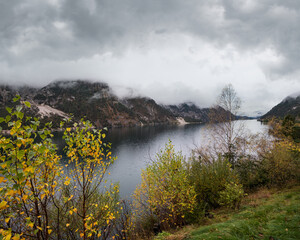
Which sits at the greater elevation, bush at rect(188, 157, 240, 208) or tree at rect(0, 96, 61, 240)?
tree at rect(0, 96, 61, 240)

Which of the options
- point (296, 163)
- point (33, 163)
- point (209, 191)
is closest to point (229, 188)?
point (209, 191)

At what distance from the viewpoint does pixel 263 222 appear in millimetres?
11148

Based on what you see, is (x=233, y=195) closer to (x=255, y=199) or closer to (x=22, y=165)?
(x=255, y=199)

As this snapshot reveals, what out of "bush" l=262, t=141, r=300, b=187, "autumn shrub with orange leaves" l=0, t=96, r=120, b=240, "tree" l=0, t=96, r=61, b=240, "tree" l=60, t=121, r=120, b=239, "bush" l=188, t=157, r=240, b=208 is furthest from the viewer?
"bush" l=262, t=141, r=300, b=187

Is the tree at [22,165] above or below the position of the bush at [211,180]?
above

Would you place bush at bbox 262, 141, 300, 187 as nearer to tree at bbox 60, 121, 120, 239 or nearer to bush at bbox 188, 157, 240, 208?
bush at bbox 188, 157, 240, 208

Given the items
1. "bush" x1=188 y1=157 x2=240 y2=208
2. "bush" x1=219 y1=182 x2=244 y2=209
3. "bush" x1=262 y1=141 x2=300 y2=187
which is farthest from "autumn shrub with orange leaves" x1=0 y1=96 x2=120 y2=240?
"bush" x1=262 y1=141 x2=300 y2=187

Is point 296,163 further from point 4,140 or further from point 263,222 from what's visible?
point 4,140

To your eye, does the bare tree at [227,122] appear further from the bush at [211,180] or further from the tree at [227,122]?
the bush at [211,180]

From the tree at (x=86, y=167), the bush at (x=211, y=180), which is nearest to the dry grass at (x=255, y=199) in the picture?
the bush at (x=211, y=180)

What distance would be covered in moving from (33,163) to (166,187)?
43.4 feet

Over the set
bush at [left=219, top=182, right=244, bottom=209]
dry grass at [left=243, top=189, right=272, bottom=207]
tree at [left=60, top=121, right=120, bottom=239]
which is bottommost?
dry grass at [left=243, top=189, right=272, bottom=207]

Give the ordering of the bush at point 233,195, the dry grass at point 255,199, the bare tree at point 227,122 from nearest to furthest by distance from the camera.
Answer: the bush at point 233,195, the dry grass at point 255,199, the bare tree at point 227,122

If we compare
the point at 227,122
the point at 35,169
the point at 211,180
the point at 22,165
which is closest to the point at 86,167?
the point at 35,169
